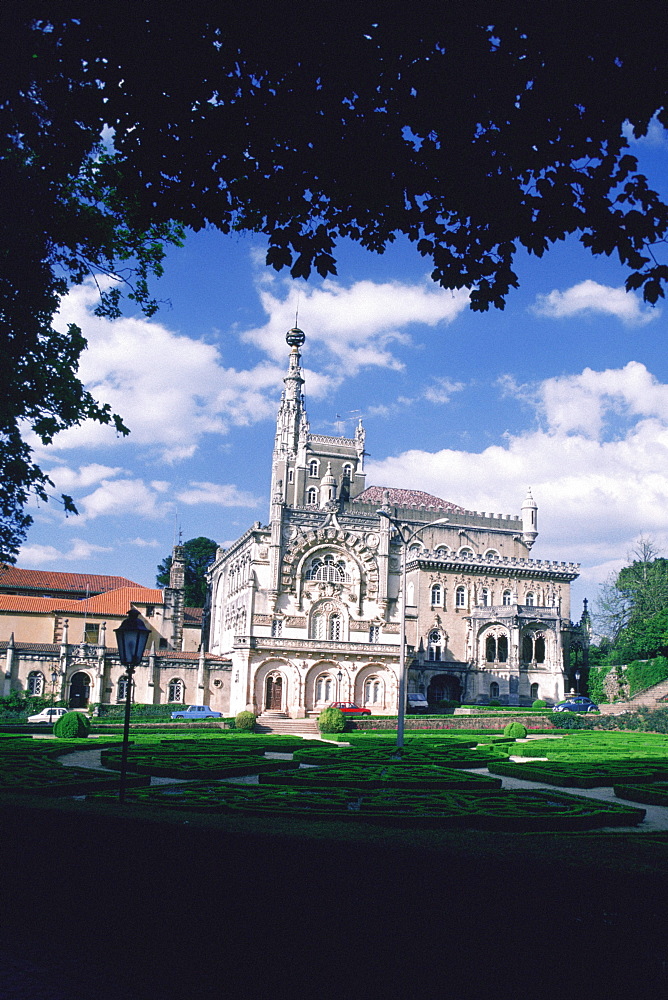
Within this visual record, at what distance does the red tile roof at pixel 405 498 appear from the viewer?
8475cm

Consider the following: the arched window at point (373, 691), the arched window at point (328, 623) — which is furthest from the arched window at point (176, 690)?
the arched window at point (373, 691)

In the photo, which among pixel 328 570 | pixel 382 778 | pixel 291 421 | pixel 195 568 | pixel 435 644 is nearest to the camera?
pixel 382 778

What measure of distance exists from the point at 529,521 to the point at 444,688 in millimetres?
21889

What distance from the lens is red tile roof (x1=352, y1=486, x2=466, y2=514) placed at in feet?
278

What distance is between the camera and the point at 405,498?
87375 mm

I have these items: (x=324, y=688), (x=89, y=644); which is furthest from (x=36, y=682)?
(x=324, y=688)

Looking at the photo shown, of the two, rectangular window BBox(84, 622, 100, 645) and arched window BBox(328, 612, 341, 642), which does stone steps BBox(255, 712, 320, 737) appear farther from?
rectangular window BBox(84, 622, 100, 645)

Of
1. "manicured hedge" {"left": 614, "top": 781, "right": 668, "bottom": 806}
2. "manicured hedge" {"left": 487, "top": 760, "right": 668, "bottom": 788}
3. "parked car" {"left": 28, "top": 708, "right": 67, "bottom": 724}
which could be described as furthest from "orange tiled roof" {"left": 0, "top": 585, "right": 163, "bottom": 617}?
"manicured hedge" {"left": 614, "top": 781, "right": 668, "bottom": 806}

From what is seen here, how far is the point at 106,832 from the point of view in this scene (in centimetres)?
823

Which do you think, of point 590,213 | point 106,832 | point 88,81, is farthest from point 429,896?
point 88,81

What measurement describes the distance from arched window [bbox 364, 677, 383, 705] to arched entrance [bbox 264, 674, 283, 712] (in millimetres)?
7345

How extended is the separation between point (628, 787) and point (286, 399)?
266ft

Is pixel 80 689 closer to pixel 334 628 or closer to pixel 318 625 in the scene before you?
pixel 318 625

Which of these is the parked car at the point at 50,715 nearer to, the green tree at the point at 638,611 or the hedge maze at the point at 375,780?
the hedge maze at the point at 375,780
